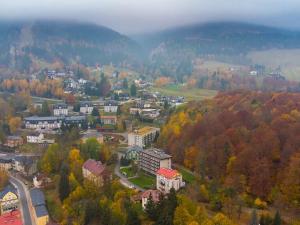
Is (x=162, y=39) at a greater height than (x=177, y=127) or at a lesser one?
greater

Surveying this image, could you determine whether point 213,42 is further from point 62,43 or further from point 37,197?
point 37,197

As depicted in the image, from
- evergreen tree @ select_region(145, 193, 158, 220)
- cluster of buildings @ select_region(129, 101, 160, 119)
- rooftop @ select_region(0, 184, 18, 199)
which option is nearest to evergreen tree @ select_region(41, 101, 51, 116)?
cluster of buildings @ select_region(129, 101, 160, 119)

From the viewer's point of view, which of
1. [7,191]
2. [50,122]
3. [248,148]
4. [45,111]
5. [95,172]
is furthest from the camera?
[45,111]

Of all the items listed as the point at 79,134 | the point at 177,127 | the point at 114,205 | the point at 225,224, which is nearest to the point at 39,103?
the point at 79,134

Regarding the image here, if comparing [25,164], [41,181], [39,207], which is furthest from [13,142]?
[39,207]

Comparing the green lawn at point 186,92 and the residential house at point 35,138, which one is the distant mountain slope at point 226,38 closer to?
the green lawn at point 186,92

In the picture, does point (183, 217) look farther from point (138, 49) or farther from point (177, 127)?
point (138, 49)
